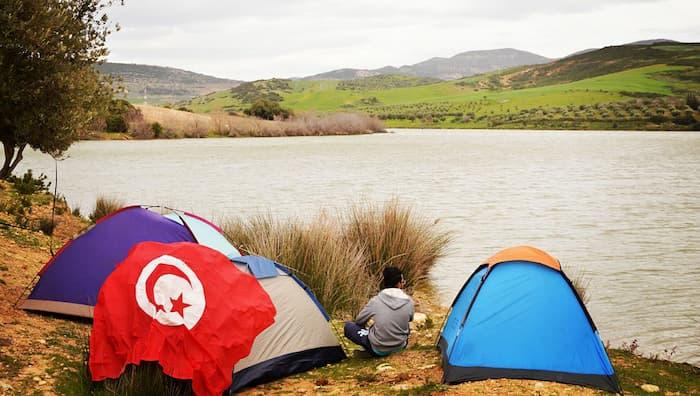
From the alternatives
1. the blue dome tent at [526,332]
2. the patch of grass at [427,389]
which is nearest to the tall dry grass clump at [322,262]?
the blue dome tent at [526,332]

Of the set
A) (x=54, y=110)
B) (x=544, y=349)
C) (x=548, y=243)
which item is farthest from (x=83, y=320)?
(x=548, y=243)

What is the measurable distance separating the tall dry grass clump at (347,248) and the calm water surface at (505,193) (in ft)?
2.99

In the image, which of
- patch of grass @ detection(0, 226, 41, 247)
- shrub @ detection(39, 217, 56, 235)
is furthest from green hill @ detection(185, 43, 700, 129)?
patch of grass @ detection(0, 226, 41, 247)

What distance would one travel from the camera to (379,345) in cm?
873

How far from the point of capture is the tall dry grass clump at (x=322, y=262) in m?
11.4

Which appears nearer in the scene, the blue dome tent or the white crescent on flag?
the white crescent on flag

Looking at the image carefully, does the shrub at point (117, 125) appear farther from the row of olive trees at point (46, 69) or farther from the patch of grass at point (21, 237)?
the row of olive trees at point (46, 69)

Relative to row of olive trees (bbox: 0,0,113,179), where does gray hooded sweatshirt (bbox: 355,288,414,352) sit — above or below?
below

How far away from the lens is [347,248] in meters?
12.4

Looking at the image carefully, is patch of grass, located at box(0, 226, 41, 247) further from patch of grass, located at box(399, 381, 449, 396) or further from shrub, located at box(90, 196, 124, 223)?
patch of grass, located at box(399, 381, 449, 396)

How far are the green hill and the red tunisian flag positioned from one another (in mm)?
76047

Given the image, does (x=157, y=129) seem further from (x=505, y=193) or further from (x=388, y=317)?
(x=388, y=317)

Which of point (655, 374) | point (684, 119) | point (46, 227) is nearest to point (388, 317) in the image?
point (655, 374)

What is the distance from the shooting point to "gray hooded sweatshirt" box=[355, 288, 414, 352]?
8648 mm
